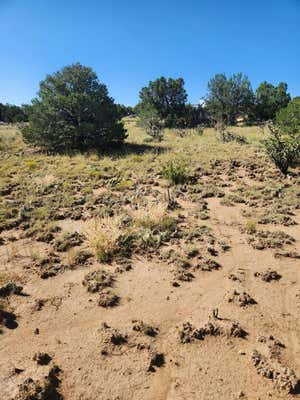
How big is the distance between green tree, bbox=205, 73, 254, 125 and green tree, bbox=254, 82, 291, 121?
1358 mm

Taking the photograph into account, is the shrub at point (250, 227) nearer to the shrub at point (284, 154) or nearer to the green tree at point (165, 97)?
the shrub at point (284, 154)

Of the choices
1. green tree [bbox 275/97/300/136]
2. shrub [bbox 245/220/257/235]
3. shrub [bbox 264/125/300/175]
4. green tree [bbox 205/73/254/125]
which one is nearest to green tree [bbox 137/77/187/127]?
green tree [bbox 205/73/254/125]

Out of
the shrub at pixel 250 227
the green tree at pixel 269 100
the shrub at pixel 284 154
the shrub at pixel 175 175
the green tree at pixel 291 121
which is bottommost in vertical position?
the shrub at pixel 250 227

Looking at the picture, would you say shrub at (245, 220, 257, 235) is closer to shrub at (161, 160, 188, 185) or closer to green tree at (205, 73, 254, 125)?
shrub at (161, 160, 188, 185)

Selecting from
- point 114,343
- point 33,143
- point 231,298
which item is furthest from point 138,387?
point 33,143

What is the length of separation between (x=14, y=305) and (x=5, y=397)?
184 cm

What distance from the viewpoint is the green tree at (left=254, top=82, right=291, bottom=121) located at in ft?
128

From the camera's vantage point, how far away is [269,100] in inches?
1533

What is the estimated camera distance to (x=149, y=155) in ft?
55.1

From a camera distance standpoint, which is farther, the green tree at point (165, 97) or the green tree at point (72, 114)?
the green tree at point (165, 97)

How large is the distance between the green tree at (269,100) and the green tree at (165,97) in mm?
10505

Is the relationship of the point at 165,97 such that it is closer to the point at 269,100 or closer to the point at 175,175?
the point at 269,100

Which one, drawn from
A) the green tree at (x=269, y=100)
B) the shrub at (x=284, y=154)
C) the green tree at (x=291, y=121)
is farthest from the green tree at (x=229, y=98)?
the shrub at (x=284, y=154)

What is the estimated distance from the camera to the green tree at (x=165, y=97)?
3997 centimetres
